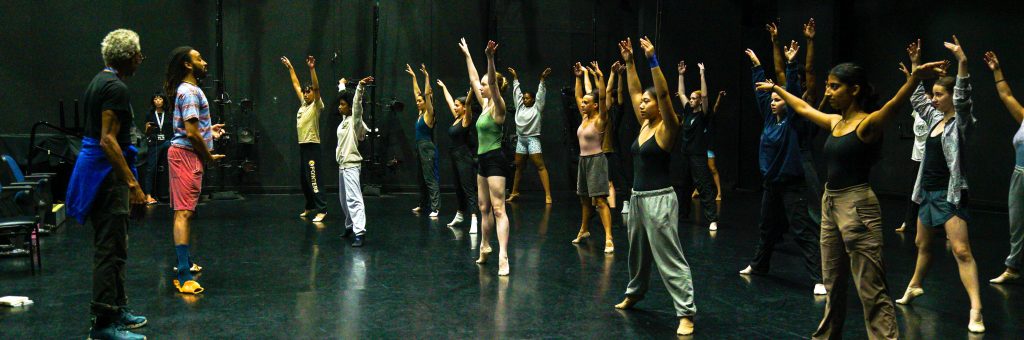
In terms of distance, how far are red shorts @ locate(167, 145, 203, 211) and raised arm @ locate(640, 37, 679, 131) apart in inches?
119

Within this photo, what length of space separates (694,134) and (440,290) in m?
4.33

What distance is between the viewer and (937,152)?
5.10m

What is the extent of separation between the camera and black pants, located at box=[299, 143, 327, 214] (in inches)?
370

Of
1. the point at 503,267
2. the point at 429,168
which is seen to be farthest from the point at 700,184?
the point at 503,267

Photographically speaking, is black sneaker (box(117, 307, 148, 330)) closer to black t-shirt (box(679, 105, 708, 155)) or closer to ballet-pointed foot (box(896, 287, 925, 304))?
ballet-pointed foot (box(896, 287, 925, 304))

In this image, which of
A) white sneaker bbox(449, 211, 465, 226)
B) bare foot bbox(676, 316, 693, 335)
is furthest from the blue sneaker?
white sneaker bbox(449, 211, 465, 226)

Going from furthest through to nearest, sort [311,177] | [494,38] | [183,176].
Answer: [494,38] → [311,177] → [183,176]

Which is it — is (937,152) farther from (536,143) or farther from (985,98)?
(985,98)

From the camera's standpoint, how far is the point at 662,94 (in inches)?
174

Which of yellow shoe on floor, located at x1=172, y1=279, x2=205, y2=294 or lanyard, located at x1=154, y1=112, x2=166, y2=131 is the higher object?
lanyard, located at x1=154, y1=112, x2=166, y2=131

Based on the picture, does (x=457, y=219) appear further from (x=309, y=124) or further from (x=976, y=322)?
(x=976, y=322)

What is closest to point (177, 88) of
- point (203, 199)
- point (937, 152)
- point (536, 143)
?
point (937, 152)

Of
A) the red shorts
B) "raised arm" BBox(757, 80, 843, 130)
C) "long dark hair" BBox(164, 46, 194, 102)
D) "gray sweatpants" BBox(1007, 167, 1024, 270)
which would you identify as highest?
"long dark hair" BBox(164, 46, 194, 102)

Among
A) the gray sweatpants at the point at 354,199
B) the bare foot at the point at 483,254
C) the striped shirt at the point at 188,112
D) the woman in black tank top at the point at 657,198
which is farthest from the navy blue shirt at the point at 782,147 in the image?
the striped shirt at the point at 188,112
